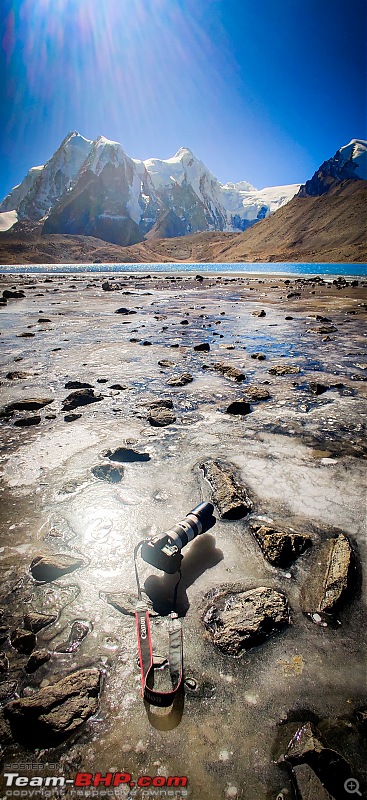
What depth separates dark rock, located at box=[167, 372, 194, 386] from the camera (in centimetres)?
874

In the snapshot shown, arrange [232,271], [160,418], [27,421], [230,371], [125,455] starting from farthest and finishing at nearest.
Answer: [232,271], [230,371], [160,418], [27,421], [125,455]

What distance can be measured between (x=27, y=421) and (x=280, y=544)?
16.1 ft

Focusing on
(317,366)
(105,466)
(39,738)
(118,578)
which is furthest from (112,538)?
(317,366)

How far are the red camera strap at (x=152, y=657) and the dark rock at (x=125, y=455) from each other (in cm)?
243

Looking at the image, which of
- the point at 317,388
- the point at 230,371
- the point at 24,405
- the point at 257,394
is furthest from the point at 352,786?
the point at 230,371

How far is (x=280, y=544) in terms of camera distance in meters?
3.59

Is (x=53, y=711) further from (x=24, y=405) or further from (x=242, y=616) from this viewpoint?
(x=24, y=405)

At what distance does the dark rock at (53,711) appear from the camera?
7.27 ft

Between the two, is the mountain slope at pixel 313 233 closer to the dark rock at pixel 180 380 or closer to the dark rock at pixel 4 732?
the dark rock at pixel 180 380

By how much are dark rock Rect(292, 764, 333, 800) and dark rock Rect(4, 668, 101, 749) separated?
50.0 inches

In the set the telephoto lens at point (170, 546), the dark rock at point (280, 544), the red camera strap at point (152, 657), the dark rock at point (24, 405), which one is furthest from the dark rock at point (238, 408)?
the red camera strap at point (152, 657)

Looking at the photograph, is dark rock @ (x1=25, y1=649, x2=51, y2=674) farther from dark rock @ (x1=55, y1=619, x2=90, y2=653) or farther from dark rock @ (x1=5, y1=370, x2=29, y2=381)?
dark rock @ (x1=5, y1=370, x2=29, y2=381)

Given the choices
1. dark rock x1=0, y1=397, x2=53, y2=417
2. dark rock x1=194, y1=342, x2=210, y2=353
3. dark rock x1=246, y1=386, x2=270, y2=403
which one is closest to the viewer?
dark rock x1=0, y1=397, x2=53, y2=417

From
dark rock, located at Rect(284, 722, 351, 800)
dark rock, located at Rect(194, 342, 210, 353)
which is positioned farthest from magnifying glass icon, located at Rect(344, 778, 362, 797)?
dark rock, located at Rect(194, 342, 210, 353)
